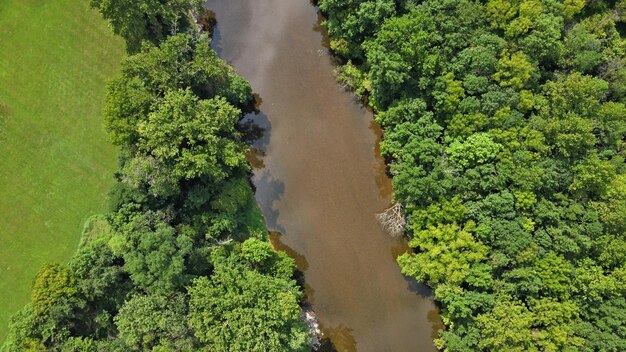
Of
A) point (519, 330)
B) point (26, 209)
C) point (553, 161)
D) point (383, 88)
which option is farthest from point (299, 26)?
point (519, 330)

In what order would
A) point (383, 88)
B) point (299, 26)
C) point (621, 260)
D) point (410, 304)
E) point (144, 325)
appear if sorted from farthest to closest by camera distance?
point (299, 26), point (410, 304), point (383, 88), point (621, 260), point (144, 325)

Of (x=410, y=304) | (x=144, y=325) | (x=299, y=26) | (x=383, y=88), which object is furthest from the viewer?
(x=299, y=26)

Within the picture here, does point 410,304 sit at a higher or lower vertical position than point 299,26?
lower

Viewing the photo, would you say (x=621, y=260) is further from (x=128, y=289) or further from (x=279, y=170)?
(x=128, y=289)

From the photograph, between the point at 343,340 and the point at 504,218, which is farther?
the point at 343,340

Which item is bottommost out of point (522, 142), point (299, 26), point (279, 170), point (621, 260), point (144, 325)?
point (144, 325)

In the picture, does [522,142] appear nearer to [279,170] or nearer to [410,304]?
[410,304]

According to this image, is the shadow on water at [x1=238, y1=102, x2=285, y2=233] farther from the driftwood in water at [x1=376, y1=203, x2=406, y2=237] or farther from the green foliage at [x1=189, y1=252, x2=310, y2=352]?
the driftwood in water at [x1=376, y1=203, x2=406, y2=237]

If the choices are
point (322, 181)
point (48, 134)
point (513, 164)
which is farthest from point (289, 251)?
point (48, 134)
